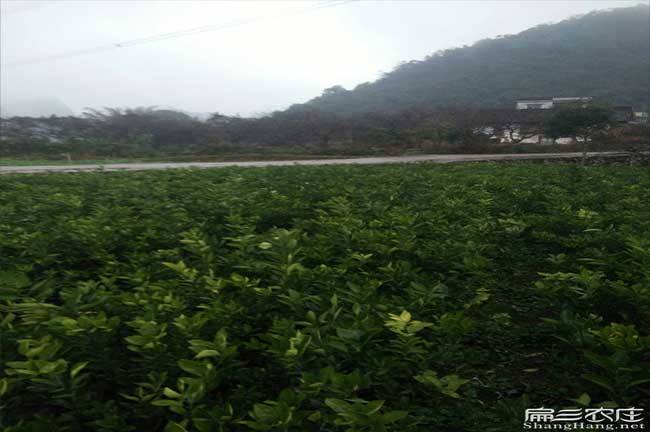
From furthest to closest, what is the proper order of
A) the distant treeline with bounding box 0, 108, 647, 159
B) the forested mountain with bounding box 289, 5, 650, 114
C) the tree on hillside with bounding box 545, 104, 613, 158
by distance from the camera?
the forested mountain with bounding box 289, 5, 650, 114
the distant treeline with bounding box 0, 108, 647, 159
the tree on hillside with bounding box 545, 104, 613, 158

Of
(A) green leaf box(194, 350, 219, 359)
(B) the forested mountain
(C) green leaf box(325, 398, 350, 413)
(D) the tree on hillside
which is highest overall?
(B) the forested mountain

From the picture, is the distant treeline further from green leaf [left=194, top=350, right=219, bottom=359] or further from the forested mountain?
green leaf [left=194, top=350, right=219, bottom=359]

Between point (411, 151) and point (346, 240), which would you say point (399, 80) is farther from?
point (346, 240)

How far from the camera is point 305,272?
1994 millimetres

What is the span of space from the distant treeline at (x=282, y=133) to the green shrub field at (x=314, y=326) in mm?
22135

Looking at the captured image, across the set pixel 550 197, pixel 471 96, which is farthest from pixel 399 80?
pixel 550 197

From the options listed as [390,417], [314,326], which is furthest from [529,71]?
[390,417]

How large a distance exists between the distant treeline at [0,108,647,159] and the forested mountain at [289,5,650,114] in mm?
10760

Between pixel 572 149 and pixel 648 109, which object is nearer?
pixel 572 149

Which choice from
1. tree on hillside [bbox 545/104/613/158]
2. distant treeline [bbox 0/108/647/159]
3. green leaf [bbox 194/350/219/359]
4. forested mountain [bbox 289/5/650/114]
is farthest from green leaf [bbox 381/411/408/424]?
forested mountain [bbox 289/5/650/114]

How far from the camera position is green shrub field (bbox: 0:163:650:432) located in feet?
4.20

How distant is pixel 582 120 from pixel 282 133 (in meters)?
19.4

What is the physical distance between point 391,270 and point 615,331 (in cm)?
97

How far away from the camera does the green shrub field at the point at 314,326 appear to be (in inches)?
50.4
